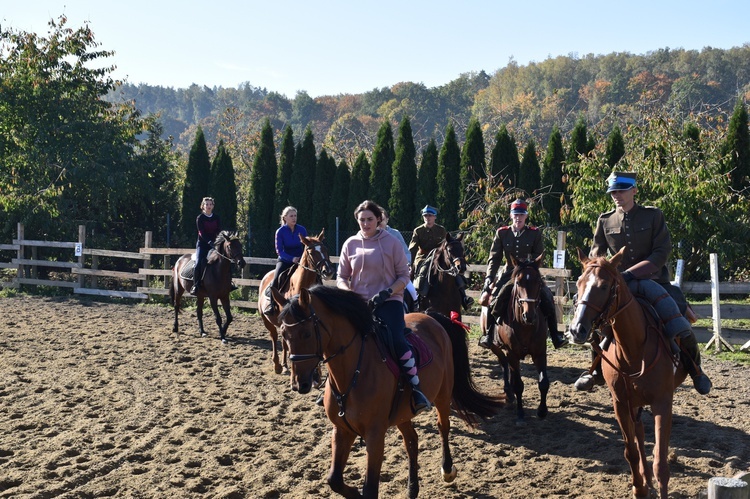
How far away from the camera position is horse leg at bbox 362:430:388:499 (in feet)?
16.3

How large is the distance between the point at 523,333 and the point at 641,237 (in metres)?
2.53

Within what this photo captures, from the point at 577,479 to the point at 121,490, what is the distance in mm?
3716

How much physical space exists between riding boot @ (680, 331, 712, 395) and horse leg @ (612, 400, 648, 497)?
2.21 ft

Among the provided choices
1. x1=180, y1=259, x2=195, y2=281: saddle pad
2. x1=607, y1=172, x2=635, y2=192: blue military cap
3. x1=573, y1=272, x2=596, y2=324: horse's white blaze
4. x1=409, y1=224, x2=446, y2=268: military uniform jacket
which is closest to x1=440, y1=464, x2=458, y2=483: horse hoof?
x1=573, y1=272, x2=596, y2=324: horse's white blaze

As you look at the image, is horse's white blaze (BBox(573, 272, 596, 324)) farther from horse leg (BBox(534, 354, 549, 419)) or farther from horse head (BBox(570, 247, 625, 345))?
horse leg (BBox(534, 354, 549, 419))

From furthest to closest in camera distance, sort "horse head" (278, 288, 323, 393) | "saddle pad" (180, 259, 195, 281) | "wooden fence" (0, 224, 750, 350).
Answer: "wooden fence" (0, 224, 750, 350)
"saddle pad" (180, 259, 195, 281)
"horse head" (278, 288, 323, 393)

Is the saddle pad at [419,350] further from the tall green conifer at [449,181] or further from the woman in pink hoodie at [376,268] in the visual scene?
the tall green conifer at [449,181]

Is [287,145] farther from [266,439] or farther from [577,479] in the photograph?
[577,479]

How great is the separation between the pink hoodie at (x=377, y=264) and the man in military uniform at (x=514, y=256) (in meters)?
3.16

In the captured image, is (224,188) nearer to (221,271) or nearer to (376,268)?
(221,271)

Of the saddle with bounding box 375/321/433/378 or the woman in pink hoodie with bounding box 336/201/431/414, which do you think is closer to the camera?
the saddle with bounding box 375/321/433/378

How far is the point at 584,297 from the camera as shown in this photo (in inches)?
209

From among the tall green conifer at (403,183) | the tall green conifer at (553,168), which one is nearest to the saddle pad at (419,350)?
the tall green conifer at (553,168)

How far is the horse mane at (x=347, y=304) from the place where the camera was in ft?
16.9
